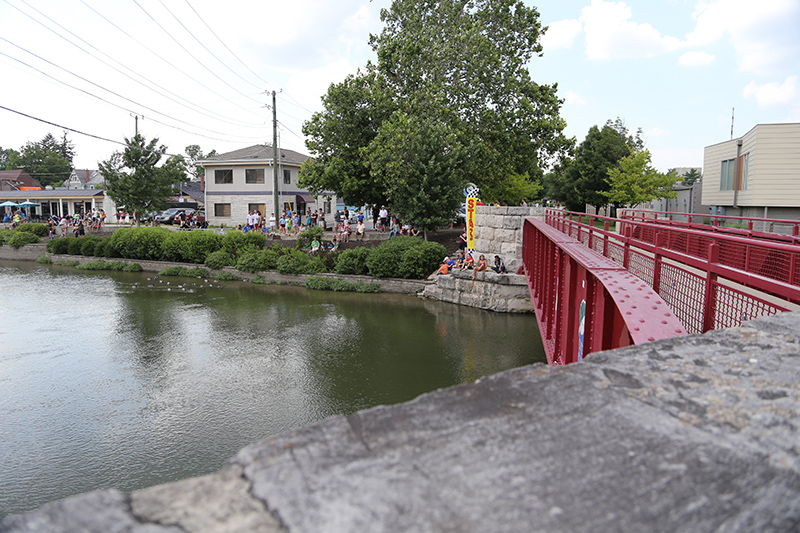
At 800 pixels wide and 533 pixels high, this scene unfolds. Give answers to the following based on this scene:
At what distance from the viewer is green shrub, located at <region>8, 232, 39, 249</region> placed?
138 feet

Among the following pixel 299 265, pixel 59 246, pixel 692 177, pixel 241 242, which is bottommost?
pixel 299 265

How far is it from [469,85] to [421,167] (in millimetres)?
6153

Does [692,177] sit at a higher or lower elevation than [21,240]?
higher

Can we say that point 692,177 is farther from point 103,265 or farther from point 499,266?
point 103,265

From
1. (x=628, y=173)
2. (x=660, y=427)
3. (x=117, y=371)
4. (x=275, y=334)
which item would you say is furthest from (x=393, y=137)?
(x=660, y=427)

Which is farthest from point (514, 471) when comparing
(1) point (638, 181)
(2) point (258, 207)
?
(2) point (258, 207)

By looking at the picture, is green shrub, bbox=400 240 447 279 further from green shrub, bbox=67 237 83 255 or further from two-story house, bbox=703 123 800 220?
green shrub, bbox=67 237 83 255

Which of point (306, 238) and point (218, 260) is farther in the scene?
point (306, 238)

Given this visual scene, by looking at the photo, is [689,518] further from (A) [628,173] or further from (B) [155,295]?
(A) [628,173]

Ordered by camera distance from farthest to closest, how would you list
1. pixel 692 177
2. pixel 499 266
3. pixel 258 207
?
pixel 692 177 < pixel 258 207 < pixel 499 266

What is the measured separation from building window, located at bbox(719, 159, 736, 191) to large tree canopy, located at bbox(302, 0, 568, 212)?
38.4ft

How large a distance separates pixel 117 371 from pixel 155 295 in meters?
12.8

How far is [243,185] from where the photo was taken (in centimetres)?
4888

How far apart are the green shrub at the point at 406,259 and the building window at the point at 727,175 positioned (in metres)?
19.9
